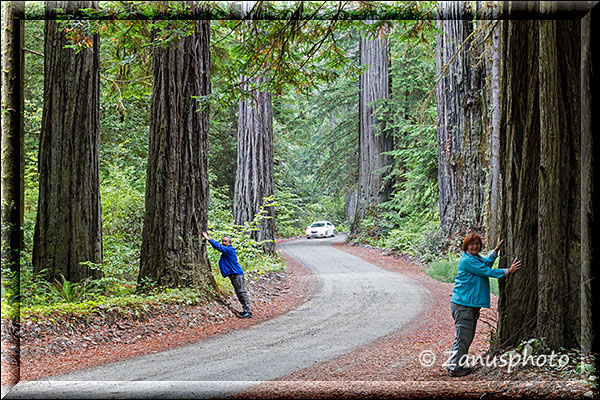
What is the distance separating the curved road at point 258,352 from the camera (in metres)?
3.92

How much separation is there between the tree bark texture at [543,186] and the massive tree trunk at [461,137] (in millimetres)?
7405

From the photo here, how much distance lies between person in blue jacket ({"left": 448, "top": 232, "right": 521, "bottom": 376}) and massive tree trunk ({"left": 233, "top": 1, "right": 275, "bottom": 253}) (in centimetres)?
1032

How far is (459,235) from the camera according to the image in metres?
12.1

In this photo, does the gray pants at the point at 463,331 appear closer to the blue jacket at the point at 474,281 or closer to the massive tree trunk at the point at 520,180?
the blue jacket at the point at 474,281

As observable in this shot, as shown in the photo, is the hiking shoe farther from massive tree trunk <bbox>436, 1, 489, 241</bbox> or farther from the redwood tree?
the redwood tree

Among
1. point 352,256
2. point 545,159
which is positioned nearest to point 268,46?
point 545,159

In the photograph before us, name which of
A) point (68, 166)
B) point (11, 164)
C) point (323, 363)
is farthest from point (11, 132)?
point (323, 363)

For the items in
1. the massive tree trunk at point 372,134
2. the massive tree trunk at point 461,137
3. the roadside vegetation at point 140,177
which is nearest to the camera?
the roadside vegetation at point 140,177

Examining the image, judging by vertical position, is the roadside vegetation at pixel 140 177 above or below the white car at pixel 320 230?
above

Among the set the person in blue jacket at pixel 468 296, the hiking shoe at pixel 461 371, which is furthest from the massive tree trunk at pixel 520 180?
the hiking shoe at pixel 461 371

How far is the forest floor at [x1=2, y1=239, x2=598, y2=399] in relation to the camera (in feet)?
12.7

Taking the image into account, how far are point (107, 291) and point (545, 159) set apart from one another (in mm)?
5876

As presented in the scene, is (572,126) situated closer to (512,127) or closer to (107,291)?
(512,127)

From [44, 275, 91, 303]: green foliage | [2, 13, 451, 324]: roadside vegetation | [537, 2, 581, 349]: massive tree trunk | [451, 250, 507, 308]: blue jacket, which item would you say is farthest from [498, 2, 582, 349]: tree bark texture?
[44, 275, 91, 303]: green foliage
